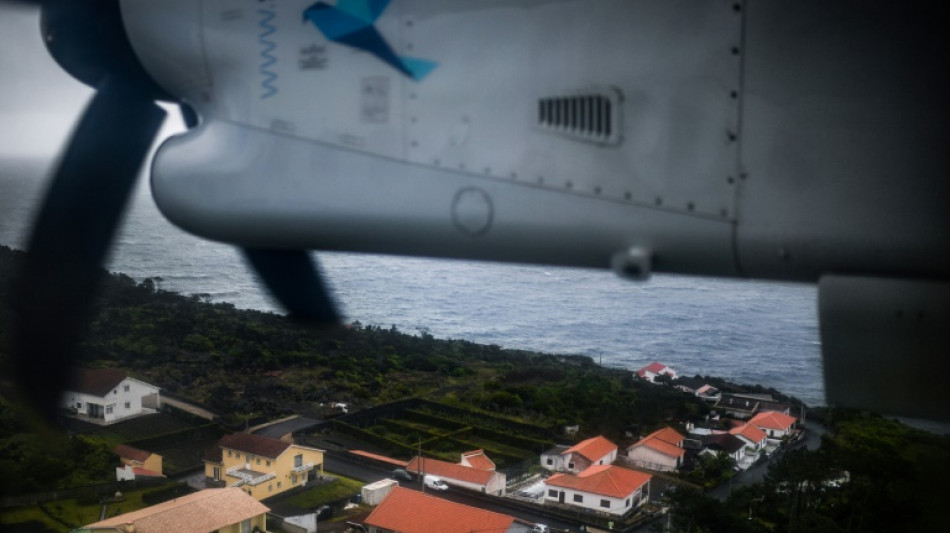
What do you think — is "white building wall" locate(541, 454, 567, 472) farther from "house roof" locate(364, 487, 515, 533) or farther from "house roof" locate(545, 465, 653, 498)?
"house roof" locate(364, 487, 515, 533)

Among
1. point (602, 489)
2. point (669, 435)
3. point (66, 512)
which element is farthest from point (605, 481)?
point (66, 512)

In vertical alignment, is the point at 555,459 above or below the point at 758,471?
below

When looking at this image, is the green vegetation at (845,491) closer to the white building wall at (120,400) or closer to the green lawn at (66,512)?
the green lawn at (66,512)

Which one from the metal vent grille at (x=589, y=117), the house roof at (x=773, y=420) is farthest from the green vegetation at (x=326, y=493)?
the metal vent grille at (x=589, y=117)

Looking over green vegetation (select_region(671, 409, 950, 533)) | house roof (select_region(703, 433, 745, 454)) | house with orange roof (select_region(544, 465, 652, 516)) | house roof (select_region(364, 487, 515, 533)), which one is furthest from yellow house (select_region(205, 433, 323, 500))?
house roof (select_region(703, 433, 745, 454))

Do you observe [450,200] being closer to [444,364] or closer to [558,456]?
[558,456]

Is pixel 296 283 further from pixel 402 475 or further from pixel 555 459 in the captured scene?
pixel 402 475
